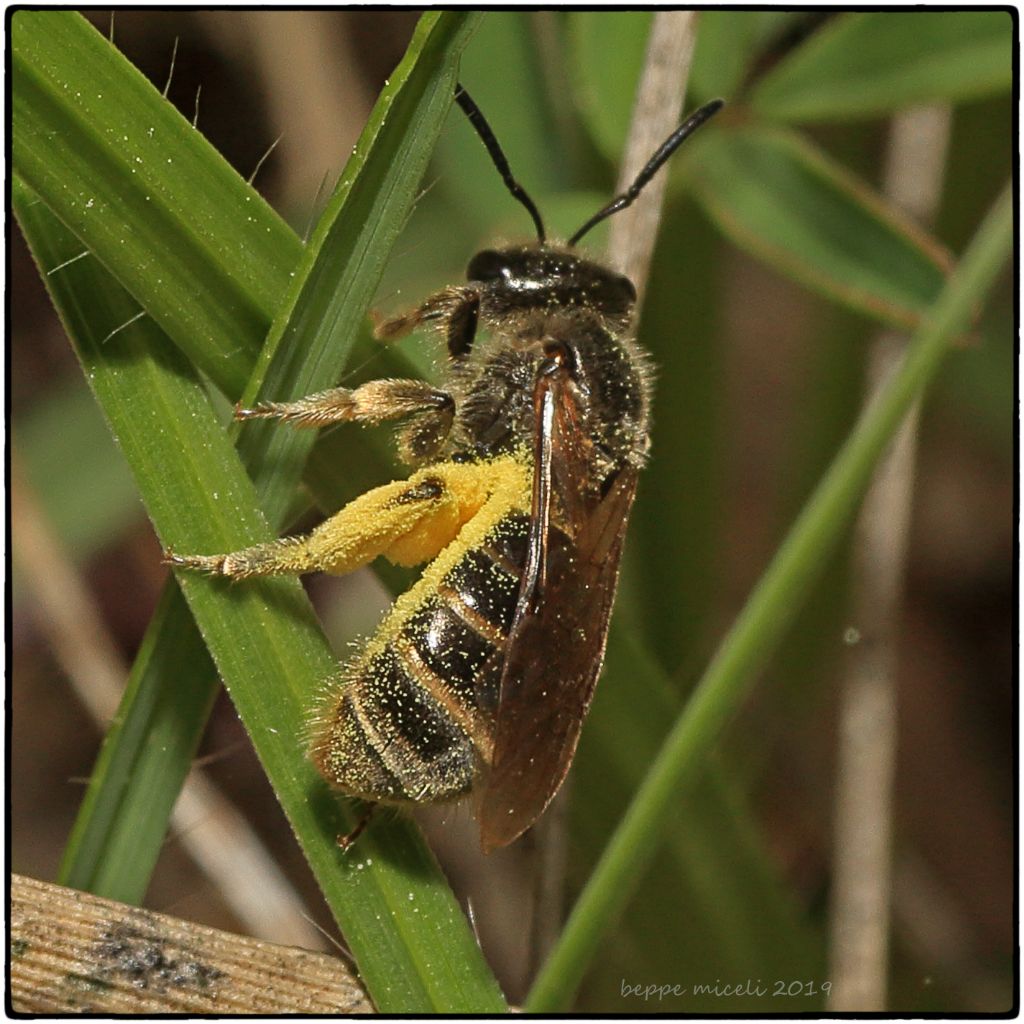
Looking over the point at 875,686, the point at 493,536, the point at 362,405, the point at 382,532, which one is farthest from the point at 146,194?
the point at 875,686

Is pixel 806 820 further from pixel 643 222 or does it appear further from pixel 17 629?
pixel 17 629

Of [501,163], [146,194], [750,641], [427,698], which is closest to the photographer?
[146,194]

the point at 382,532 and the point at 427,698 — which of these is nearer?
the point at 427,698

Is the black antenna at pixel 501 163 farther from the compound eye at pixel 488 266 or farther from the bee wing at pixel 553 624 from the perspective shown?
the bee wing at pixel 553 624

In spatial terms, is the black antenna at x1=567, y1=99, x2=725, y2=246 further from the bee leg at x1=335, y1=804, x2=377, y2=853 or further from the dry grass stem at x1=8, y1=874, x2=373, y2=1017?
the dry grass stem at x1=8, y1=874, x2=373, y2=1017

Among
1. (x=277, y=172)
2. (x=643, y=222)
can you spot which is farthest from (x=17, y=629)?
(x=643, y=222)

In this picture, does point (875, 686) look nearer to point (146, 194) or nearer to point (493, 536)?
point (493, 536)
